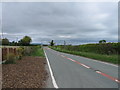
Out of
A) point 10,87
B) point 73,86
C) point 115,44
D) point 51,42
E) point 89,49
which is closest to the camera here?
point 10,87

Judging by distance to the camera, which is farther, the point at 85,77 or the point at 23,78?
the point at 85,77

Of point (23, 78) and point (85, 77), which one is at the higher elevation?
point (23, 78)

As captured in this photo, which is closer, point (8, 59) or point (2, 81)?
point (2, 81)

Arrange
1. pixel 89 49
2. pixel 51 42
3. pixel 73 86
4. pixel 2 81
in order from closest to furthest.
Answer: pixel 73 86, pixel 2 81, pixel 89 49, pixel 51 42

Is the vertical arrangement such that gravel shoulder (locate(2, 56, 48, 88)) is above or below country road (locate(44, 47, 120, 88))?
above

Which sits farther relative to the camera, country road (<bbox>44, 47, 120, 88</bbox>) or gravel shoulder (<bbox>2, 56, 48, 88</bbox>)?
country road (<bbox>44, 47, 120, 88</bbox>)

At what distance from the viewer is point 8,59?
959 cm

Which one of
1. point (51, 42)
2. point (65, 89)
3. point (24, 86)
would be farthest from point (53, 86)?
point (51, 42)

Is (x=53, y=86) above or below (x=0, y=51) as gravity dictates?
below

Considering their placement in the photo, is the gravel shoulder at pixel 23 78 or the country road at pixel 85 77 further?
the country road at pixel 85 77

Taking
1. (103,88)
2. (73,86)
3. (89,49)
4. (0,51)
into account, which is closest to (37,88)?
(73,86)

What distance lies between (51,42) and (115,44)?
130993 mm

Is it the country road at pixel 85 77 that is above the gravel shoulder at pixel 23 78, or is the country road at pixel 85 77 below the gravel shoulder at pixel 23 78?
below

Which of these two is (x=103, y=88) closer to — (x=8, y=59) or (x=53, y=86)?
(x=53, y=86)
